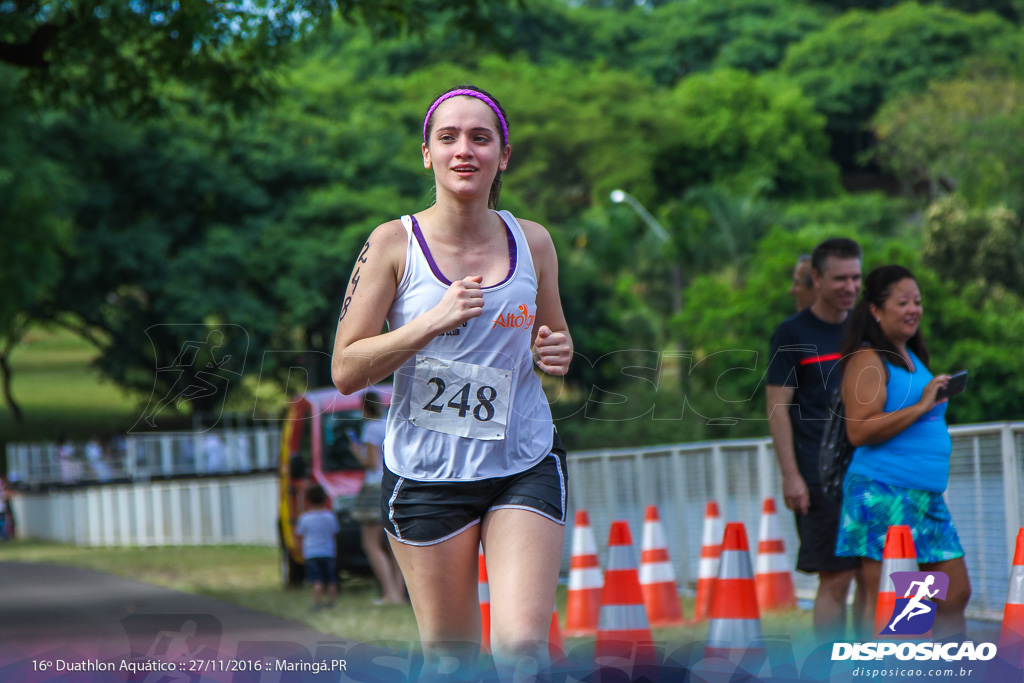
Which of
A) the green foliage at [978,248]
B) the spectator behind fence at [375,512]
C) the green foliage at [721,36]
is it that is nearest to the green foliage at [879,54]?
the green foliage at [721,36]

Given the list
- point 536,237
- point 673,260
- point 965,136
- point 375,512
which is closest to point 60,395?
point 673,260

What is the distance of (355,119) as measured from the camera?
4069cm

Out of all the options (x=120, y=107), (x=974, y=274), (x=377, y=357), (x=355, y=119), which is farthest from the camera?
(x=355, y=119)

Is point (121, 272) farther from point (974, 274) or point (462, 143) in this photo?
point (462, 143)

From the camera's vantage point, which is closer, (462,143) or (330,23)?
(462,143)

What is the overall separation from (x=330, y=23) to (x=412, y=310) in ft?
20.9

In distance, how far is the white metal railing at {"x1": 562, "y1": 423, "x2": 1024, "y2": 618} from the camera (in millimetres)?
7641

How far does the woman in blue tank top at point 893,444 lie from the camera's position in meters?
5.36

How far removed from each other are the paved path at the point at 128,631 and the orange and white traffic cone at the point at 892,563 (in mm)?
1994

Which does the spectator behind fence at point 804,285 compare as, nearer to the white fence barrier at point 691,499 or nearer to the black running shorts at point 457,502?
the white fence barrier at point 691,499

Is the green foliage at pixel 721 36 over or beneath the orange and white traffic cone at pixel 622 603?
over

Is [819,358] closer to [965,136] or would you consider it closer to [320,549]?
[320,549]

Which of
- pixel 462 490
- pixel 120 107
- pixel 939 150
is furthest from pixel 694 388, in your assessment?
pixel 939 150

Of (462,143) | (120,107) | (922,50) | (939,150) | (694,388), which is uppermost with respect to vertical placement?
(922,50)
